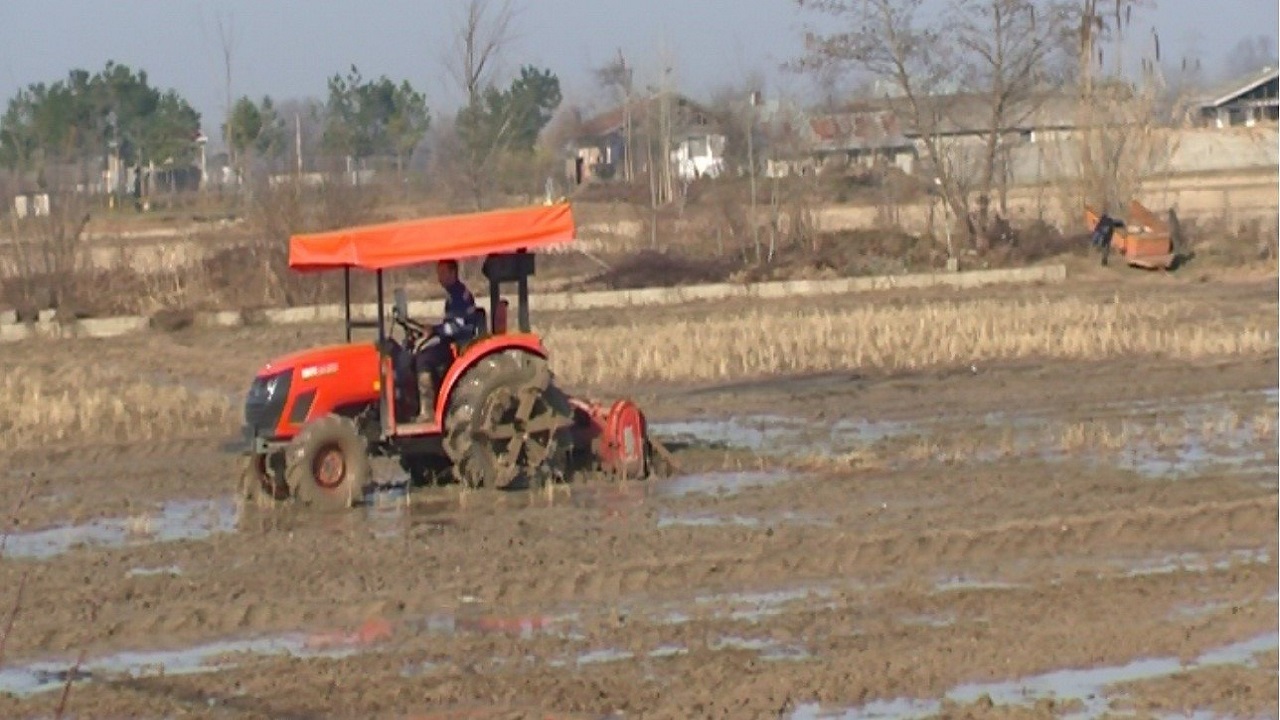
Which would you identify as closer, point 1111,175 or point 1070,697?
point 1070,697

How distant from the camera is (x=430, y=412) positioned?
14.3 meters

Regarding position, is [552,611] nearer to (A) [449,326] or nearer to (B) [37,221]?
(A) [449,326]

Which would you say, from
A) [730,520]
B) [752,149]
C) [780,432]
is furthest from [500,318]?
[752,149]

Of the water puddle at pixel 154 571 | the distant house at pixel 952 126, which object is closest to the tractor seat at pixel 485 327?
the water puddle at pixel 154 571

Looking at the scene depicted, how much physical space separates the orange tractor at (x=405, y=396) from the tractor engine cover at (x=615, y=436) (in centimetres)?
34

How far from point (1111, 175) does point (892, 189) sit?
4310 millimetres

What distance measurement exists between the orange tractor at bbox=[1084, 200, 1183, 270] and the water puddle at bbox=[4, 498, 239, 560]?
22.2 metres

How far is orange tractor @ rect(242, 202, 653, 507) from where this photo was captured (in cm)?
1393

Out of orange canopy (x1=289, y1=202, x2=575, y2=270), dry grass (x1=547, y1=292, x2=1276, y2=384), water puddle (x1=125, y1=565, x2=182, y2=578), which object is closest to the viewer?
water puddle (x1=125, y1=565, x2=182, y2=578)

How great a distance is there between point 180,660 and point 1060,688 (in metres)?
3.68

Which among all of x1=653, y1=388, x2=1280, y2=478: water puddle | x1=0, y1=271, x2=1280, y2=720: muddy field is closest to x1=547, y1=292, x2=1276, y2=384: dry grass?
x1=653, y1=388, x2=1280, y2=478: water puddle

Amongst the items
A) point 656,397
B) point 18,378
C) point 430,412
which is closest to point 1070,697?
point 430,412

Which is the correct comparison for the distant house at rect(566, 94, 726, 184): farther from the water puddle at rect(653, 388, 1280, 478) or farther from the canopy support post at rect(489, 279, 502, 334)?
the canopy support post at rect(489, 279, 502, 334)

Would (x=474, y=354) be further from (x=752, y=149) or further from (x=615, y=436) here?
(x=752, y=149)
